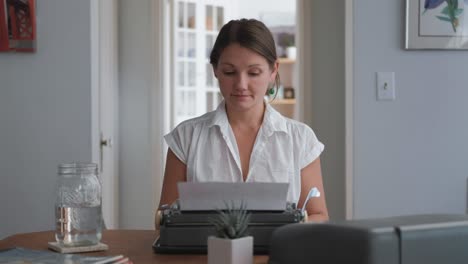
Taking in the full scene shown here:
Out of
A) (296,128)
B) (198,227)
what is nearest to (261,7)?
(296,128)

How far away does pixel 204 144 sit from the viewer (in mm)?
2041

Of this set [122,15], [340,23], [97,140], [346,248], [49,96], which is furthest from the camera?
[122,15]

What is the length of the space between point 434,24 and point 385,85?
328 millimetres

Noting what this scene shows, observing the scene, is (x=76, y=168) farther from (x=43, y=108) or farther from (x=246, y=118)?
(x=43, y=108)

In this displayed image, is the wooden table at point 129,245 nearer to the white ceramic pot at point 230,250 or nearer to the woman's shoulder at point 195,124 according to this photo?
the white ceramic pot at point 230,250

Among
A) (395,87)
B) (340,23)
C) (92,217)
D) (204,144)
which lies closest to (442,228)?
(92,217)

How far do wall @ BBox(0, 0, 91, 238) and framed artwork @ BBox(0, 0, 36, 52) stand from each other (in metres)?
0.03

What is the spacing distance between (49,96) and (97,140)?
305 mm

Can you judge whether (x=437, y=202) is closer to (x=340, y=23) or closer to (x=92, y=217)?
(x=340, y=23)

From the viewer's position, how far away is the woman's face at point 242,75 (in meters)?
1.92

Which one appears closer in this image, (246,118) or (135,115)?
(246,118)

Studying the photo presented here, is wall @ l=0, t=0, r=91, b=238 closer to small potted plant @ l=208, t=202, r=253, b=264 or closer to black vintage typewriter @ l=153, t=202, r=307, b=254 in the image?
black vintage typewriter @ l=153, t=202, r=307, b=254

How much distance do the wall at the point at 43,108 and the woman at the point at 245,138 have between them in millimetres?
789

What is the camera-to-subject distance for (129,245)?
1.50m
